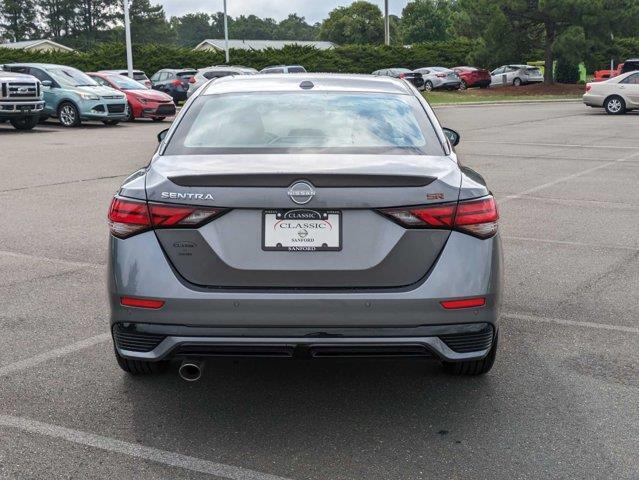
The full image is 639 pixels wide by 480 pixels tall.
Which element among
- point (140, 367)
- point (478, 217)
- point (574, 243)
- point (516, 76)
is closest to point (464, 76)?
point (516, 76)

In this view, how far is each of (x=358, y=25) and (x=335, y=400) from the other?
111645mm

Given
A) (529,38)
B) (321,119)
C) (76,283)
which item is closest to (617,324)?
(321,119)

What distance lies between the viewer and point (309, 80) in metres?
5.13

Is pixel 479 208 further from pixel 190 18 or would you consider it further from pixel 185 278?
pixel 190 18

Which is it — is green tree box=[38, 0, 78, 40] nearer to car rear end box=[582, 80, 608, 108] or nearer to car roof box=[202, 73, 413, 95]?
car rear end box=[582, 80, 608, 108]

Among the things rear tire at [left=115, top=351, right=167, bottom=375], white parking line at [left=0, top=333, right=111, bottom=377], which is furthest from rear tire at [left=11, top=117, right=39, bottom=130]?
rear tire at [left=115, top=351, right=167, bottom=375]

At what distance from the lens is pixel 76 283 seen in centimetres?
669

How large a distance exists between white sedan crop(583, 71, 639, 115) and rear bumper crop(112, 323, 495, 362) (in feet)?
91.3

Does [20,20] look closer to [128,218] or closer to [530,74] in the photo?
[530,74]

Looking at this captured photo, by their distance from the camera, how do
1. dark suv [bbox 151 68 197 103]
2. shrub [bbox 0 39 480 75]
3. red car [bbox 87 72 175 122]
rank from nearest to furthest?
red car [bbox 87 72 175 122] → dark suv [bbox 151 68 197 103] → shrub [bbox 0 39 480 75]

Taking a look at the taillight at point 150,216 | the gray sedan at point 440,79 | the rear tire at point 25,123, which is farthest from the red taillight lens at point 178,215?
the gray sedan at point 440,79

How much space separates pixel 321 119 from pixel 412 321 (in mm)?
1396

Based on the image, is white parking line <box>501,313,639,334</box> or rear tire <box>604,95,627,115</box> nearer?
white parking line <box>501,313,639,334</box>

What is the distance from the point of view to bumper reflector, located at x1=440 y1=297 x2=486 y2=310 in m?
3.75
